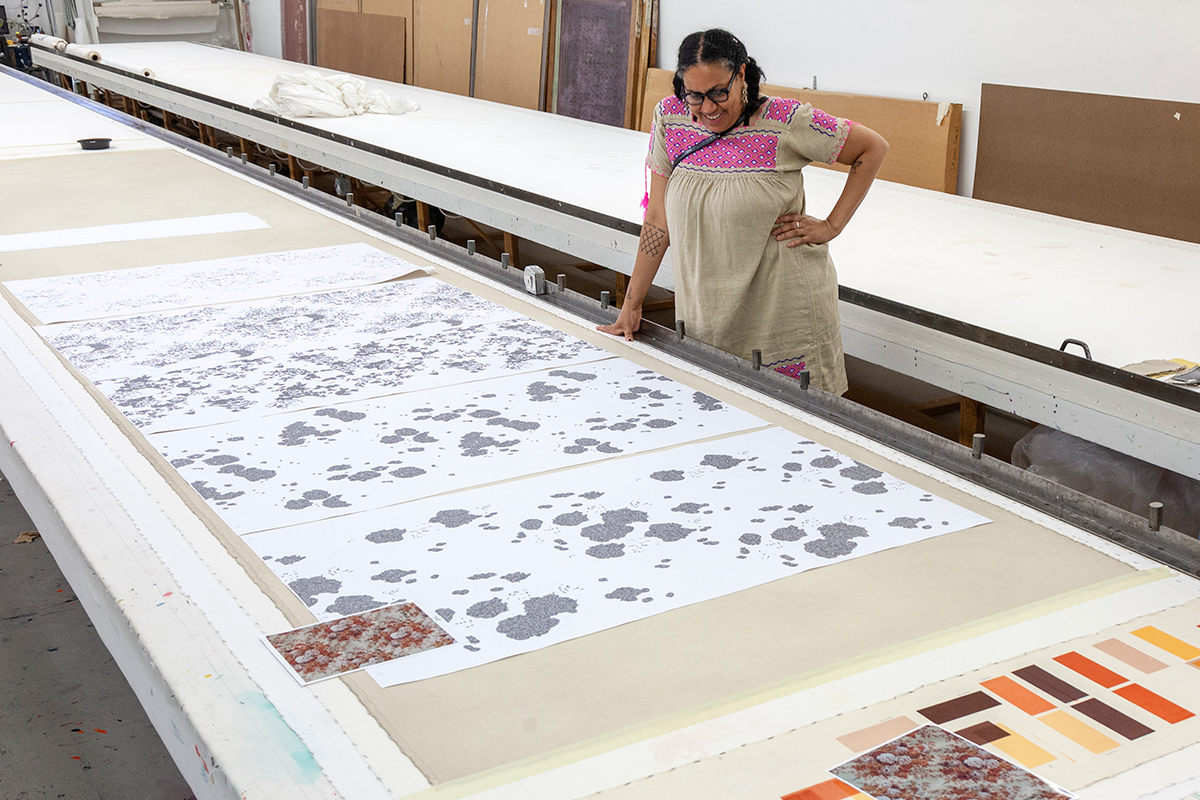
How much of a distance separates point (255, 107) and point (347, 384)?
155 inches

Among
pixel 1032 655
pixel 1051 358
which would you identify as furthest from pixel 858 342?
pixel 1032 655

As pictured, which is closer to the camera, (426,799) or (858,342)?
(426,799)

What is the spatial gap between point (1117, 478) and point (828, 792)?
134 cm

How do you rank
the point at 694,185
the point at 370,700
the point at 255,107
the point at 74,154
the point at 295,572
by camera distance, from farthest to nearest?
the point at 255,107 < the point at 74,154 < the point at 694,185 < the point at 295,572 < the point at 370,700

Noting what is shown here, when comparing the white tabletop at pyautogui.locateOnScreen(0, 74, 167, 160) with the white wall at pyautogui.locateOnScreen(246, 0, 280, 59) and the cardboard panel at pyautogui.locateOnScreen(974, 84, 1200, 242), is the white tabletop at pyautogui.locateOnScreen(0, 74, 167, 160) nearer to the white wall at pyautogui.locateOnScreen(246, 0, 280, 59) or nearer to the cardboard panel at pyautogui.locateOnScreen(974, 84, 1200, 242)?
the cardboard panel at pyautogui.locateOnScreen(974, 84, 1200, 242)

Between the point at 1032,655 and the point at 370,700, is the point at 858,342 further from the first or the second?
the point at 370,700

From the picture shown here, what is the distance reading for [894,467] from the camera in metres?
1.56

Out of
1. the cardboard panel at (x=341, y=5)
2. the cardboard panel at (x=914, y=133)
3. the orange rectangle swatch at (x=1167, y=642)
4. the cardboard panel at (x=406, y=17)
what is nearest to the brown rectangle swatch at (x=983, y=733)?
the orange rectangle swatch at (x=1167, y=642)

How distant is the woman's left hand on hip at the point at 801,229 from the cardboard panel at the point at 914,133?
6.63 feet

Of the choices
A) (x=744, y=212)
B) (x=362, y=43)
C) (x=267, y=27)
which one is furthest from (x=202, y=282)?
(x=267, y=27)

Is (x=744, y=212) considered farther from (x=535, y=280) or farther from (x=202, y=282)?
(x=202, y=282)

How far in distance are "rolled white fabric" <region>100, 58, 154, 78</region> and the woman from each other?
5.69 m

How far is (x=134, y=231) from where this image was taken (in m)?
3.12

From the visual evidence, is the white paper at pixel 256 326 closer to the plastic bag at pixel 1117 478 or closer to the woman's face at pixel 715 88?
the woman's face at pixel 715 88
